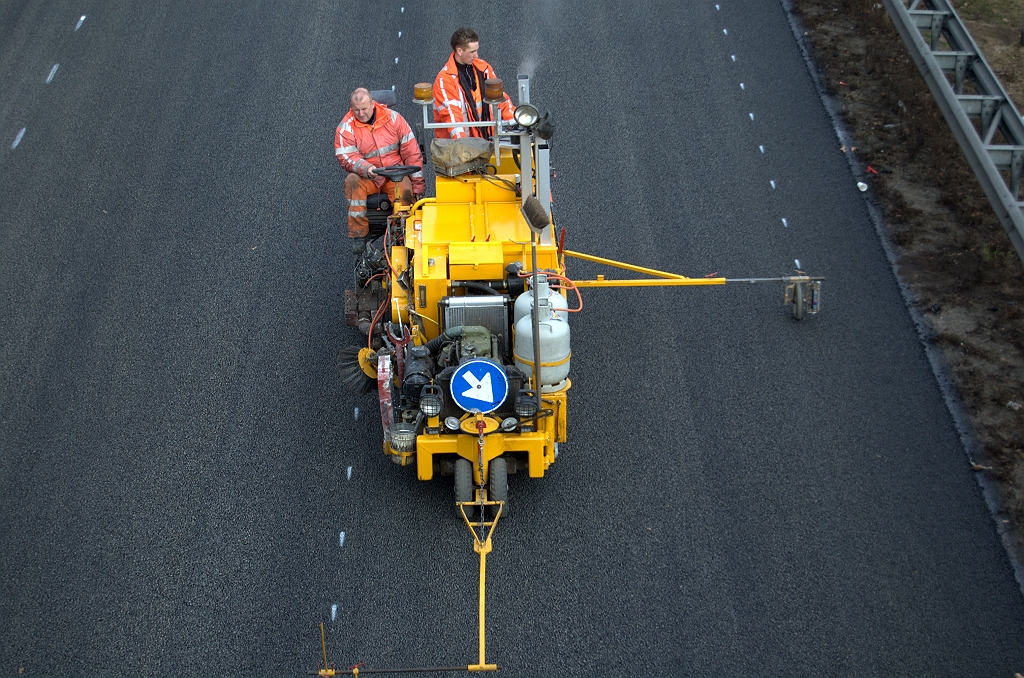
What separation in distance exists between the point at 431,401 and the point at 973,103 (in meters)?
5.78

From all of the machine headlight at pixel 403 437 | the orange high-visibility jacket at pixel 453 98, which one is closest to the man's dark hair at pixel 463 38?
the orange high-visibility jacket at pixel 453 98

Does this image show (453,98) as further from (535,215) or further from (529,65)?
(529,65)

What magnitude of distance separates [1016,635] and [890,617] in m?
0.71

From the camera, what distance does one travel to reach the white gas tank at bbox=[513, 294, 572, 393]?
7355 millimetres

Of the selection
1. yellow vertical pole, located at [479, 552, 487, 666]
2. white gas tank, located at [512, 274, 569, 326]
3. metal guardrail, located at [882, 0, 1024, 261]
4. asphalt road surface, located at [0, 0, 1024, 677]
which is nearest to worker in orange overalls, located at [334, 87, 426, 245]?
asphalt road surface, located at [0, 0, 1024, 677]

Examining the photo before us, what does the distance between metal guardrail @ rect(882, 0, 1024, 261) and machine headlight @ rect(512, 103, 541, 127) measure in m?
3.86

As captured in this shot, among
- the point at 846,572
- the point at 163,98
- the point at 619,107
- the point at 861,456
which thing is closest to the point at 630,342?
the point at 861,456

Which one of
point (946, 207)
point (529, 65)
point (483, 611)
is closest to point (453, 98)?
point (529, 65)

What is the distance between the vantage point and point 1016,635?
677 cm

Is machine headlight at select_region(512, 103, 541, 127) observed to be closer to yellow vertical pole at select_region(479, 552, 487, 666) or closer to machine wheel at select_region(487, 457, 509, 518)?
machine wheel at select_region(487, 457, 509, 518)

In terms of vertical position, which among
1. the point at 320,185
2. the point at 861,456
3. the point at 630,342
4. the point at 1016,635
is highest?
the point at 320,185

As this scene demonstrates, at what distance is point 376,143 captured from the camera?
29.3 ft

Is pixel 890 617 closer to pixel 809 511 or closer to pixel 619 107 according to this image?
pixel 809 511

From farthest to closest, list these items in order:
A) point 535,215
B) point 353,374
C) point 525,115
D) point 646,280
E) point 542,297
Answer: point 646,280
point 353,374
point 525,115
point 542,297
point 535,215
